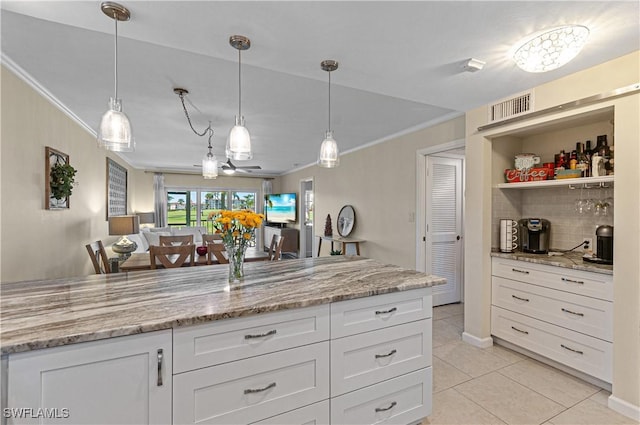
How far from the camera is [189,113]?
3348mm

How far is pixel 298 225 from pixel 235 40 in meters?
6.60

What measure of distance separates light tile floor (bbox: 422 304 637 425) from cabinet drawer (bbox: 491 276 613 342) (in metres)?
0.41

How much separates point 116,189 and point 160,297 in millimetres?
5050

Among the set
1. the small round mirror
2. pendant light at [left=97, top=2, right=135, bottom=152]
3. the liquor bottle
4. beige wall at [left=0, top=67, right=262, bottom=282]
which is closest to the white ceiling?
beige wall at [left=0, top=67, right=262, bottom=282]

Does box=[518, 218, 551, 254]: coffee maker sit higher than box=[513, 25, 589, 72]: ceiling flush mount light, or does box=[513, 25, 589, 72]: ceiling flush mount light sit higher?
box=[513, 25, 589, 72]: ceiling flush mount light

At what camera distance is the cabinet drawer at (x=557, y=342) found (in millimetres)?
2113

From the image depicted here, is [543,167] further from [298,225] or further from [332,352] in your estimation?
[298,225]

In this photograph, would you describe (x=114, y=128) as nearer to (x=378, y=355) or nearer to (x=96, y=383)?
(x=96, y=383)

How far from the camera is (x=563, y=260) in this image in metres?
2.40

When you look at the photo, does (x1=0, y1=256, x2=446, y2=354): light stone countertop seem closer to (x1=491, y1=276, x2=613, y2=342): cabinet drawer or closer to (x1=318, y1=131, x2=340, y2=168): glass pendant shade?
(x1=318, y1=131, x2=340, y2=168): glass pendant shade

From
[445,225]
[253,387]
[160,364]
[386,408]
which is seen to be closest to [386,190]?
[445,225]

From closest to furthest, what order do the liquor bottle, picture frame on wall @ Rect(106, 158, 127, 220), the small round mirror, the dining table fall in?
the liquor bottle
the dining table
picture frame on wall @ Rect(106, 158, 127, 220)
the small round mirror

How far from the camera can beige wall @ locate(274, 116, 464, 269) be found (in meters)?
3.95

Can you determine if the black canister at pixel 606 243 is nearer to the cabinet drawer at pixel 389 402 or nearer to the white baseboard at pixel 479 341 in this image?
the white baseboard at pixel 479 341
